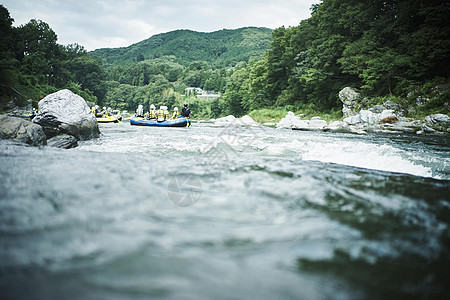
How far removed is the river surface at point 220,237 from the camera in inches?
49.5

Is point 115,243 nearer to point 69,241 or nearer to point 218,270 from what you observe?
point 69,241

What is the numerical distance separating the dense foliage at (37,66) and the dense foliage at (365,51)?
3505 cm

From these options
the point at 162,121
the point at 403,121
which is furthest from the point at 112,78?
the point at 403,121

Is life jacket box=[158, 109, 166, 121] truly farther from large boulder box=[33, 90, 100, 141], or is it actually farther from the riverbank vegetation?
the riverbank vegetation

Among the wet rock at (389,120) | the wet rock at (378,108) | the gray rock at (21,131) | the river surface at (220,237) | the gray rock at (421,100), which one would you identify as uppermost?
the gray rock at (421,100)

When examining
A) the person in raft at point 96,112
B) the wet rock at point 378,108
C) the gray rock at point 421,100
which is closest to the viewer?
the gray rock at point 421,100

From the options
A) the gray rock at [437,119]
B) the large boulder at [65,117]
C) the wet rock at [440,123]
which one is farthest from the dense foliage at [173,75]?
the large boulder at [65,117]

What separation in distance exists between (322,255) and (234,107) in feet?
168

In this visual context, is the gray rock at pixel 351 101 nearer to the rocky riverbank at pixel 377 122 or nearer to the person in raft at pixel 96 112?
the rocky riverbank at pixel 377 122

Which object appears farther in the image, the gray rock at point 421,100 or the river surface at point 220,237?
the gray rock at point 421,100

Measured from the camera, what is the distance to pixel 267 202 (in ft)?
7.77

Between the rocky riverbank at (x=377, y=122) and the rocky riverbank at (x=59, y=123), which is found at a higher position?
the rocky riverbank at (x=377, y=122)

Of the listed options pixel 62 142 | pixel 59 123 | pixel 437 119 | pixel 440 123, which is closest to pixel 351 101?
pixel 437 119

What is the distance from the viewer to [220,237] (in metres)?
1.73
